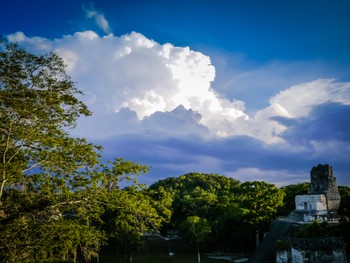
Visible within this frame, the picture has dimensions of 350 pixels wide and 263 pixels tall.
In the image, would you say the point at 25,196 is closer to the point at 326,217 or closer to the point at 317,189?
the point at 326,217

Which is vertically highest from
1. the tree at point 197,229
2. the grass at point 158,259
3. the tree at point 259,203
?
the tree at point 259,203

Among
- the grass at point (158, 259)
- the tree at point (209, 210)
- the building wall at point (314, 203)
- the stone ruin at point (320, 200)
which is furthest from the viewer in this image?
the tree at point (209, 210)

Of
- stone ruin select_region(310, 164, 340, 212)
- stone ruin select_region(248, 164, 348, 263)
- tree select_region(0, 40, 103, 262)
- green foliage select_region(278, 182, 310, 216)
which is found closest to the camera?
tree select_region(0, 40, 103, 262)

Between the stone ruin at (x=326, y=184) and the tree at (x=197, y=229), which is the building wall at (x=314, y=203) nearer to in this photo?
the stone ruin at (x=326, y=184)

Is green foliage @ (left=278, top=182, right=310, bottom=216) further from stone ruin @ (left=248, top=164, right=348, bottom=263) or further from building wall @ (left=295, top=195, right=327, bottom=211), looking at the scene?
building wall @ (left=295, top=195, right=327, bottom=211)

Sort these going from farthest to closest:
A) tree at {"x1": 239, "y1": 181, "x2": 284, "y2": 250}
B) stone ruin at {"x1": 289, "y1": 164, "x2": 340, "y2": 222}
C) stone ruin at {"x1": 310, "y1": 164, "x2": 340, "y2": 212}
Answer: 1. tree at {"x1": 239, "y1": 181, "x2": 284, "y2": 250}
2. stone ruin at {"x1": 310, "y1": 164, "x2": 340, "y2": 212}
3. stone ruin at {"x1": 289, "y1": 164, "x2": 340, "y2": 222}

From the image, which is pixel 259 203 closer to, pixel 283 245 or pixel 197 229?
pixel 197 229

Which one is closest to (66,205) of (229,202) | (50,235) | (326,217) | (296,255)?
(50,235)

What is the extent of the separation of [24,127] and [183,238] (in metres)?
37.1

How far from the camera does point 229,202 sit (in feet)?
139

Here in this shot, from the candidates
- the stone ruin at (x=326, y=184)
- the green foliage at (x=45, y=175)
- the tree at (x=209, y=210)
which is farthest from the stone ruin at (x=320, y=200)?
the green foliage at (x=45, y=175)

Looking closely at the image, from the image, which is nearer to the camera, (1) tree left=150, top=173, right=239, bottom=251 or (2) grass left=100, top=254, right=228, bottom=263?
(2) grass left=100, top=254, right=228, bottom=263

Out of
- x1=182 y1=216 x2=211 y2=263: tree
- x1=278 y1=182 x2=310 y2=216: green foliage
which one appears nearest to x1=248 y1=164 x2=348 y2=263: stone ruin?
x1=182 y1=216 x2=211 y2=263: tree

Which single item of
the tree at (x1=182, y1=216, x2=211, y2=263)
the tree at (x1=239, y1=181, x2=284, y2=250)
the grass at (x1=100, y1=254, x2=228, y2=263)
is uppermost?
the tree at (x1=239, y1=181, x2=284, y2=250)
